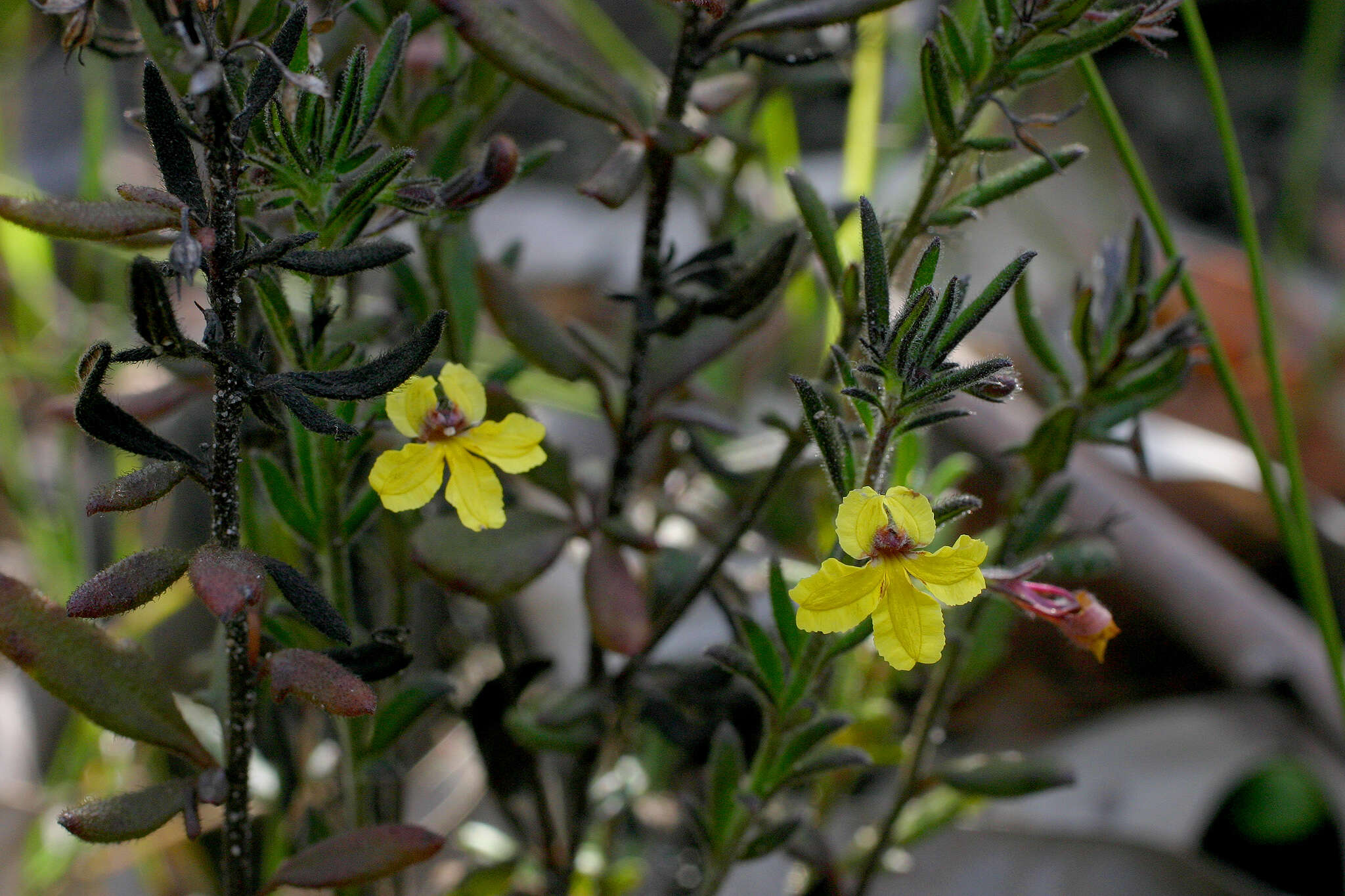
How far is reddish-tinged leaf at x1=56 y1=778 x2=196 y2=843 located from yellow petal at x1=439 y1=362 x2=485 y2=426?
236 mm

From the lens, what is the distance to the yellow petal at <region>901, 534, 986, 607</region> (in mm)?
432

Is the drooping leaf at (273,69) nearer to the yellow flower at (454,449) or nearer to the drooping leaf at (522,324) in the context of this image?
the yellow flower at (454,449)

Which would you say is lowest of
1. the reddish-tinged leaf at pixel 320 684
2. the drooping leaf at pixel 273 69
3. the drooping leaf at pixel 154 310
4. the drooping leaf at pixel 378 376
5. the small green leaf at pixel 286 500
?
the reddish-tinged leaf at pixel 320 684

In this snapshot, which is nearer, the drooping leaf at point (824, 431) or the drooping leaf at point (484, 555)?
the drooping leaf at point (824, 431)

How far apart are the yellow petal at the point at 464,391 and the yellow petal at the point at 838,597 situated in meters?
0.17

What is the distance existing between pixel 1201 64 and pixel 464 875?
762 mm

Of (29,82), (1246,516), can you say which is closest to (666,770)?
(1246,516)

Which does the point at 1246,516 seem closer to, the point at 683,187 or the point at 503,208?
the point at 683,187

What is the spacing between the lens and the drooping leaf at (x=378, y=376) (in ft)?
1.44

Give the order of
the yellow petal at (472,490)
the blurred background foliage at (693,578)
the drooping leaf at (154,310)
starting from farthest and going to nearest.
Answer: the blurred background foliage at (693,578), the yellow petal at (472,490), the drooping leaf at (154,310)

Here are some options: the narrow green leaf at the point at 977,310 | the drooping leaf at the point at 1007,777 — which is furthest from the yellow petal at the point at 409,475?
the drooping leaf at the point at 1007,777

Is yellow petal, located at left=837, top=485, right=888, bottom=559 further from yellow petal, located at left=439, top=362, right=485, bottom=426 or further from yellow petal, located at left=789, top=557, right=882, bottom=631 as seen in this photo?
yellow petal, located at left=439, top=362, right=485, bottom=426

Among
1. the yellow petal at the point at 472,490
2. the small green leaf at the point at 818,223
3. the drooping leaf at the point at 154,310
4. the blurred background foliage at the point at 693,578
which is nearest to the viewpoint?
the drooping leaf at the point at 154,310

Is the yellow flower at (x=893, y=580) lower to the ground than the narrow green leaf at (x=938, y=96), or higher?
lower
